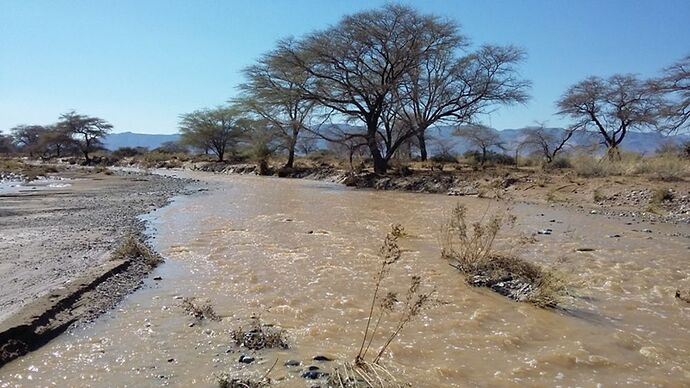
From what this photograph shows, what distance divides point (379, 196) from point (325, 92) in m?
9.72

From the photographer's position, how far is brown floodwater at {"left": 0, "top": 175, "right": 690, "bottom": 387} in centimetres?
356

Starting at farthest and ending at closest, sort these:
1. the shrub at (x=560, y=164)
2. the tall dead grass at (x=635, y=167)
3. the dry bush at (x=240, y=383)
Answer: the shrub at (x=560, y=164)
the tall dead grass at (x=635, y=167)
the dry bush at (x=240, y=383)

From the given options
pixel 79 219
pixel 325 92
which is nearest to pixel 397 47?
pixel 325 92

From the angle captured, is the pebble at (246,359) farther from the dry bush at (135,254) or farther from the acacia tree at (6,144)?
the acacia tree at (6,144)

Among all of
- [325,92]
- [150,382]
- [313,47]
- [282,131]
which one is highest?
[313,47]

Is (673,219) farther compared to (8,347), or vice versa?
(673,219)

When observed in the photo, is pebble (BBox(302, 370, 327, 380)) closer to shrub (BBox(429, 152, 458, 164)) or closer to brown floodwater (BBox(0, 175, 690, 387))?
brown floodwater (BBox(0, 175, 690, 387))

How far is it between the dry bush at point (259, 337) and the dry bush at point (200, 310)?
0.45 m

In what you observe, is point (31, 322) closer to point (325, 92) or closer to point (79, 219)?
point (79, 219)

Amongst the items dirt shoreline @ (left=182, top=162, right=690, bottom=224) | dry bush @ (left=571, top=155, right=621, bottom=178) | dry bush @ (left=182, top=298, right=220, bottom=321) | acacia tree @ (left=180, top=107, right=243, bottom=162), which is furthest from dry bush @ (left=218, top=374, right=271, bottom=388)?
acacia tree @ (left=180, top=107, right=243, bottom=162)

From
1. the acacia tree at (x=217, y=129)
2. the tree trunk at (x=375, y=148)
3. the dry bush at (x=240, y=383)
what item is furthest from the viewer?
the acacia tree at (x=217, y=129)

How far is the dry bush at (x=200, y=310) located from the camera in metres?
4.58

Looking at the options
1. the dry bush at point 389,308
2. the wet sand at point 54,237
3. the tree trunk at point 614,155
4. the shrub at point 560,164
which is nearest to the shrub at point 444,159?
the shrub at point 560,164

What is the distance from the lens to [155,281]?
589 centimetres
